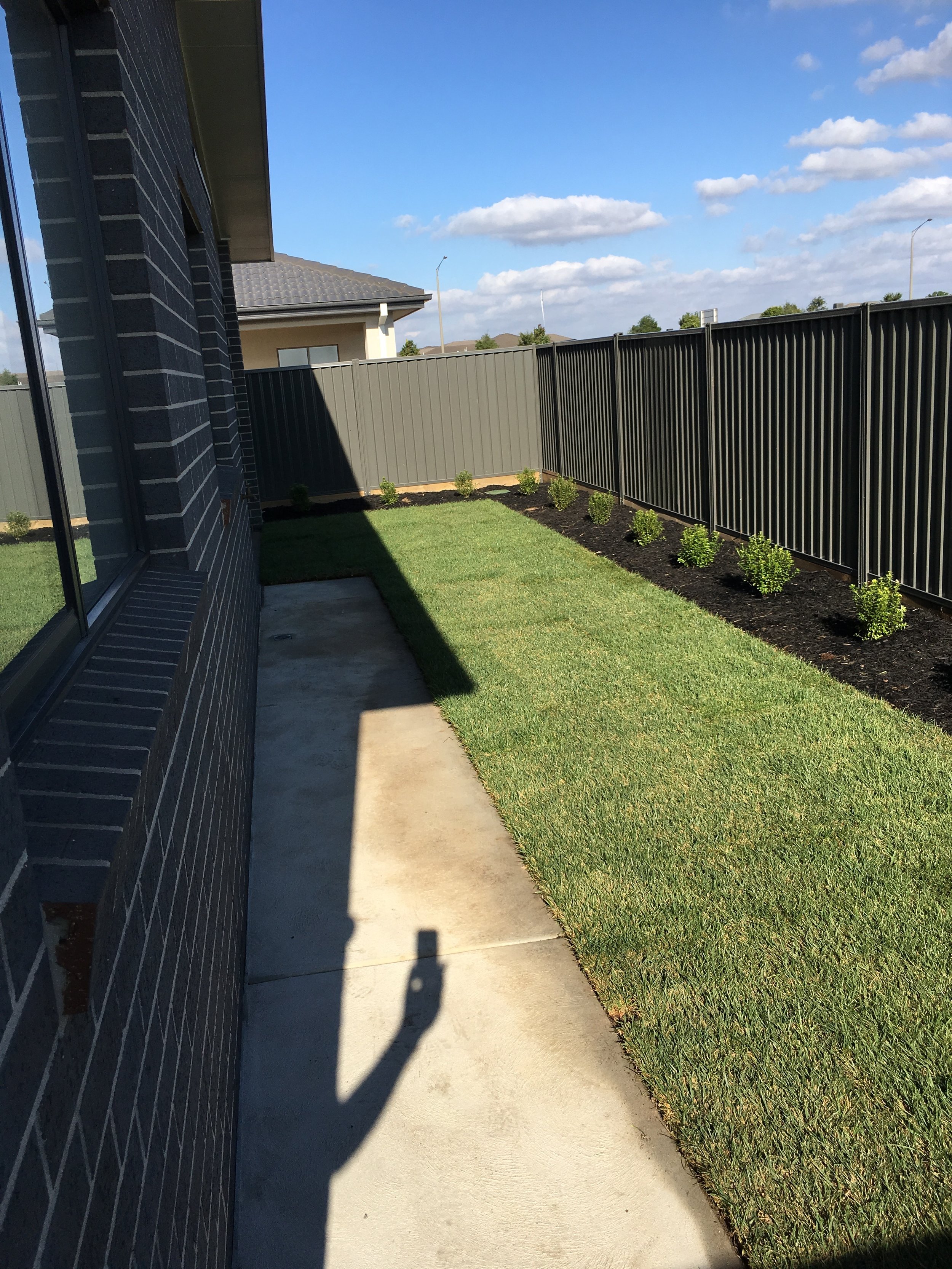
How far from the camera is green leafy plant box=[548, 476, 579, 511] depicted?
13.8 metres

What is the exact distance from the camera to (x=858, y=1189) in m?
2.41

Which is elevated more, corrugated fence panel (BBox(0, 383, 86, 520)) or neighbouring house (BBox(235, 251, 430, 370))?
neighbouring house (BBox(235, 251, 430, 370))

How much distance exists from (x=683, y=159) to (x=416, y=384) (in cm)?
3132

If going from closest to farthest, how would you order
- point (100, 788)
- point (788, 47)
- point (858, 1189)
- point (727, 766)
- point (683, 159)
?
point (100, 788)
point (858, 1189)
point (727, 766)
point (788, 47)
point (683, 159)

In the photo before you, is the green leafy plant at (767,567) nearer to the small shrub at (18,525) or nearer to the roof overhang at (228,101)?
the roof overhang at (228,101)

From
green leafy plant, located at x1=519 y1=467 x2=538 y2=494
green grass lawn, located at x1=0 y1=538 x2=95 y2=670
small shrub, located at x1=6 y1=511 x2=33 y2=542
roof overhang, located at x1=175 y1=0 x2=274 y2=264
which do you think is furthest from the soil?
roof overhang, located at x1=175 y1=0 x2=274 y2=264

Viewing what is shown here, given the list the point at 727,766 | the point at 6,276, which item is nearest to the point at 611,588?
the point at 727,766

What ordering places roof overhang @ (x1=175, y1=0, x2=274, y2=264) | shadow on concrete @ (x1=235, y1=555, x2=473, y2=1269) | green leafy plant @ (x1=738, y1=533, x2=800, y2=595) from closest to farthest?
shadow on concrete @ (x1=235, y1=555, x2=473, y2=1269), roof overhang @ (x1=175, y1=0, x2=274, y2=264), green leafy plant @ (x1=738, y1=533, x2=800, y2=595)

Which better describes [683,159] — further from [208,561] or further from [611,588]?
[208,561]

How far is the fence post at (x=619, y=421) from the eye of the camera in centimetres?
1255

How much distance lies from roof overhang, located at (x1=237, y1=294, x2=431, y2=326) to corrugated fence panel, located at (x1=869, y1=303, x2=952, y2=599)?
16.1 metres

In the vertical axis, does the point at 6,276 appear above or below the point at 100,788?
above

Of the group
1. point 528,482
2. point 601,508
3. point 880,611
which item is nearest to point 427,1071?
point 880,611

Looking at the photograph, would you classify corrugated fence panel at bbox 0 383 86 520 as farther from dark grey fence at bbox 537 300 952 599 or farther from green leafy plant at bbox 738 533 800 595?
green leafy plant at bbox 738 533 800 595
